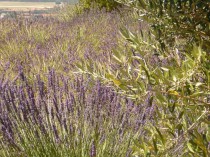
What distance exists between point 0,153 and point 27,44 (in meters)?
4.23

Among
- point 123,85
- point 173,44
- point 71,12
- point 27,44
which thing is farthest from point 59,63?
point 71,12

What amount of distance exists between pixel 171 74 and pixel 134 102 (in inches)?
54.3

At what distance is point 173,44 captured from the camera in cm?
182

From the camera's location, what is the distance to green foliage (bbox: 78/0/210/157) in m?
1.35

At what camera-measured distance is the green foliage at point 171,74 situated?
4.42 ft

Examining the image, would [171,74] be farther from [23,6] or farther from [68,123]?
[23,6]

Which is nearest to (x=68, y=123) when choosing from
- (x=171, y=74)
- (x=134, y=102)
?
(x=134, y=102)

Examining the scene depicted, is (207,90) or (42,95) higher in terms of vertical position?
(207,90)

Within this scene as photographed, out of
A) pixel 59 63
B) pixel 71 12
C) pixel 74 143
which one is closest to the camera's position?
pixel 74 143

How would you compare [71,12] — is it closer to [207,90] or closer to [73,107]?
[73,107]

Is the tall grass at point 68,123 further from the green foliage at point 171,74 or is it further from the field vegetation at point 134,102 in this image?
the green foliage at point 171,74

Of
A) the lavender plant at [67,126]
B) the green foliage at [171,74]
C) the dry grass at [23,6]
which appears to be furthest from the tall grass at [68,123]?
Answer: the dry grass at [23,6]

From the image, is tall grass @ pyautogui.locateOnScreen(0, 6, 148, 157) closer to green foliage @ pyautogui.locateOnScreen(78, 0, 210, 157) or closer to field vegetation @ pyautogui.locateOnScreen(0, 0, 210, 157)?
field vegetation @ pyautogui.locateOnScreen(0, 0, 210, 157)

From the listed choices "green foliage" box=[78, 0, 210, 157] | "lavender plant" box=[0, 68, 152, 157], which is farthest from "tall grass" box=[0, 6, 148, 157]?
"green foliage" box=[78, 0, 210, 157]
